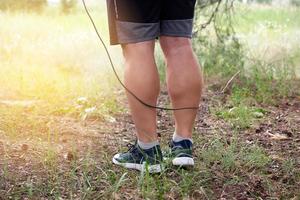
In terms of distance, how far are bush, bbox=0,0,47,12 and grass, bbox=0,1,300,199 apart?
2.36 ft

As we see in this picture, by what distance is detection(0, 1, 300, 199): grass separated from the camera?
2.52 meters

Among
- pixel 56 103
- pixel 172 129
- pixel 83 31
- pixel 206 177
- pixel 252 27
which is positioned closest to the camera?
pixel 206 177

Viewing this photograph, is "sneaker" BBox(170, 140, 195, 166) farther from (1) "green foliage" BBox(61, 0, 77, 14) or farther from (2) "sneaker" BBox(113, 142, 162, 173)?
(1) "green foliage" BBox(61, 0, 77, 14)

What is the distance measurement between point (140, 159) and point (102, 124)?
1091mm

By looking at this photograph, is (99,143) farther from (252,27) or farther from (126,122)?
(252,27)

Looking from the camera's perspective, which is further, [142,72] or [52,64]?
[52,64]

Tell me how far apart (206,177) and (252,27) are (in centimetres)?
721

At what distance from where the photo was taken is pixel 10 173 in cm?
266

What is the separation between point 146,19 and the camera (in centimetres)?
261

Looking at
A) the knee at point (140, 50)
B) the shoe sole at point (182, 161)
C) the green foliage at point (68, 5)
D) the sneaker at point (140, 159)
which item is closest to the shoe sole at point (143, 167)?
the sneaker at point (140, 159)

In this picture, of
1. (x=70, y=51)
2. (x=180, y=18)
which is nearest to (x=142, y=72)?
(x=180, y=18)

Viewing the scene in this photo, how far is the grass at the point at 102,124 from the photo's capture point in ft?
8.25

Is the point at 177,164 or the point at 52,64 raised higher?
the point at 177,164

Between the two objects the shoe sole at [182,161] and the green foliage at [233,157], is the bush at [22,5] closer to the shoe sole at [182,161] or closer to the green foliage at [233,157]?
the green foliage at [233,157]
